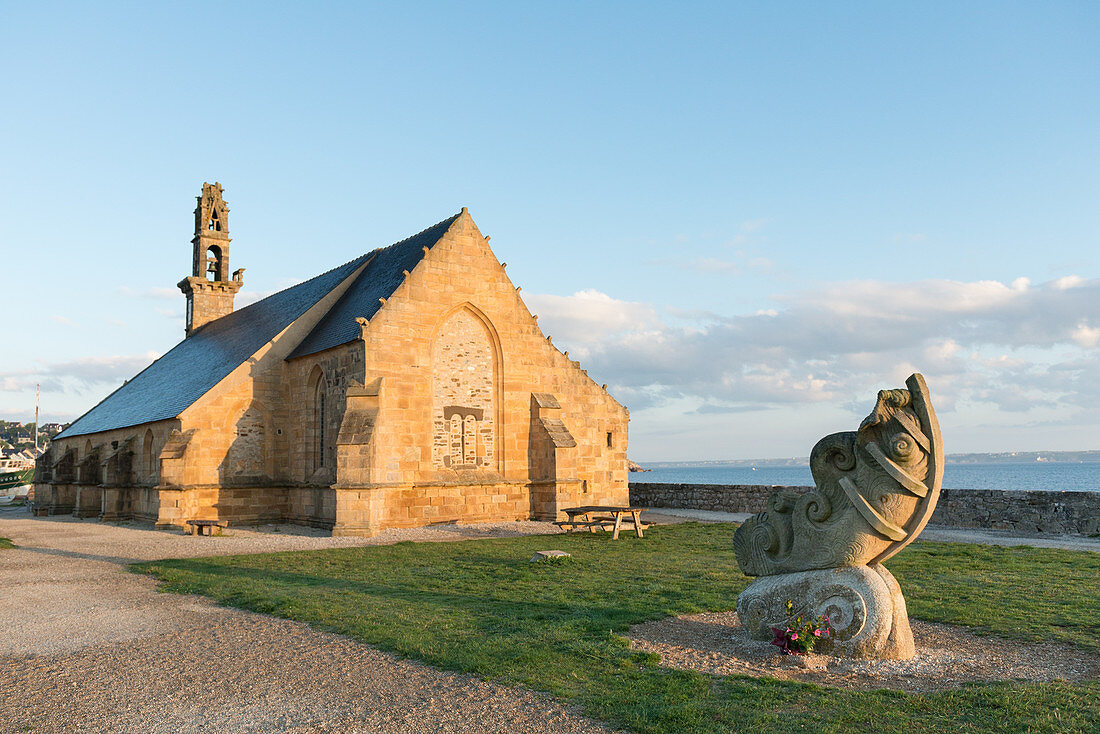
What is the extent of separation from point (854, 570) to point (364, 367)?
16261 mm

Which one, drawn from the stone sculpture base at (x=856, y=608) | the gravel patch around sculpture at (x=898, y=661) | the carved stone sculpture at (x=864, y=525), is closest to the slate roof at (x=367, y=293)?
the gravel patch around sculpture at (x=898, y=661)

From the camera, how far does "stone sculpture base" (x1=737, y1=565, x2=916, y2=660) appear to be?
22.6ft

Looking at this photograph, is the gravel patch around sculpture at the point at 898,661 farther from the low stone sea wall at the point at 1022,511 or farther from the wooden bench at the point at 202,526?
the wooden bench at the point at 202,526

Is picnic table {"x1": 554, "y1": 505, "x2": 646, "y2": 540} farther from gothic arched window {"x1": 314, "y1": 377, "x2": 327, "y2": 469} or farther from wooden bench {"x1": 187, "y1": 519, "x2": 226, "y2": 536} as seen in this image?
wooden bench {"x1": 187, "y1": 519, "x2": 226, "y2": 536}

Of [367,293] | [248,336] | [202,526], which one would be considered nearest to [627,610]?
[202,526]

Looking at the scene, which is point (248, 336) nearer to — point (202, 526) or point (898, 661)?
point (202, 526)

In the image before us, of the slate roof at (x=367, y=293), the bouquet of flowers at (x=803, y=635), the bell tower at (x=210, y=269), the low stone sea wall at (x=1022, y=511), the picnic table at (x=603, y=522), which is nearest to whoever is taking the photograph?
the bouquet of flowers at (x=803, y=635)

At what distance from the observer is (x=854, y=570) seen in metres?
7.12

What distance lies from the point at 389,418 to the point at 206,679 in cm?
1489

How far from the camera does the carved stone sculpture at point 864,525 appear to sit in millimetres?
6949

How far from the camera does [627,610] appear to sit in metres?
9.27

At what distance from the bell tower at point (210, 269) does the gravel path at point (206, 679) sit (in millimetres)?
28649

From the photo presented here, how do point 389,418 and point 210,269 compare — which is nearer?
point 389,418

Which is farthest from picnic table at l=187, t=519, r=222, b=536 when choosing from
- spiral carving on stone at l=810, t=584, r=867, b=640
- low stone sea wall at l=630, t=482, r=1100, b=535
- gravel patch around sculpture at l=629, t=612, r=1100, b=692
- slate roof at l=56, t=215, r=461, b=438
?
spiral carving on stone at l=810, t=584, r=867, b=640
